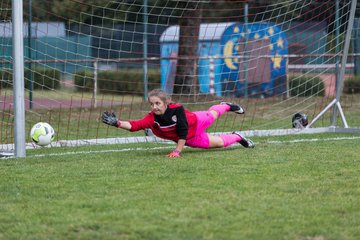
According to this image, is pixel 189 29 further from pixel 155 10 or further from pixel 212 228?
pixel 212 228

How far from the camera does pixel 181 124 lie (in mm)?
8883

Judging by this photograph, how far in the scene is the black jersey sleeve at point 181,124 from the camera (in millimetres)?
8875

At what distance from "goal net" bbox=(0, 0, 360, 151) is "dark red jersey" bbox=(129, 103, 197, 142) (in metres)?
2.00

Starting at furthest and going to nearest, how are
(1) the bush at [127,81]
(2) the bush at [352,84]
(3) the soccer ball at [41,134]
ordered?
(1) the bush at [127,81] < (2) the bush at [352,84] < (3) the soccer ball at [41,134]

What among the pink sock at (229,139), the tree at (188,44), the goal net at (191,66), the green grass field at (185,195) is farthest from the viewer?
the tree at (188,44)

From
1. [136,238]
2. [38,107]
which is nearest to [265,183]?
[136,238]

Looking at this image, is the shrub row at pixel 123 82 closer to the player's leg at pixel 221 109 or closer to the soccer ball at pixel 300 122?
the soccer ball at pixel 300 122

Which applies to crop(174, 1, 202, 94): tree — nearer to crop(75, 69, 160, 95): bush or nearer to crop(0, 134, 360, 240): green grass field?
crop(75, 69, 160, 95): bush

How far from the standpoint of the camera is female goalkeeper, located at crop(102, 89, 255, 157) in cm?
888

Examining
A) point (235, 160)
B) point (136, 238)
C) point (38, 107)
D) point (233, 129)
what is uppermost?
point (136, 238)

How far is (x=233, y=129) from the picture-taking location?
13031mm

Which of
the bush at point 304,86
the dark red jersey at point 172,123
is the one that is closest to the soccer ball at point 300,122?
the dark red jersey at point 172,123

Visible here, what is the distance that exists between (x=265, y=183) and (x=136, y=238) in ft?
6.86

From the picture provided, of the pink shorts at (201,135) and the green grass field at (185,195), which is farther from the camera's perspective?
the pink shorts at (201,135)
